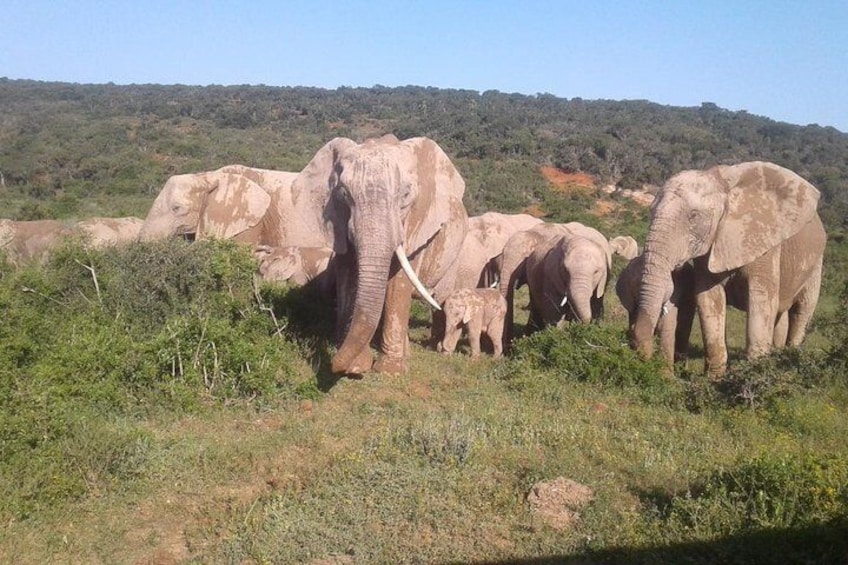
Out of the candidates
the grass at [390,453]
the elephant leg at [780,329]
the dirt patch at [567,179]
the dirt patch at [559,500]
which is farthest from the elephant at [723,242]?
the dirt patch at [567,179]

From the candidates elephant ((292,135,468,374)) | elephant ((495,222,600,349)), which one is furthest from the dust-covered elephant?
elephant ((292,135,468,374))

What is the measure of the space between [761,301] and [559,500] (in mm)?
4896

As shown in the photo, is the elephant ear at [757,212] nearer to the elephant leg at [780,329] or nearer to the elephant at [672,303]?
the elephant at [672,303]

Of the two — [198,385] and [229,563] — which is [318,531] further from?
[198,385]

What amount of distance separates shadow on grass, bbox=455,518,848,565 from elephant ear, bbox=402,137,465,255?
4.04 m

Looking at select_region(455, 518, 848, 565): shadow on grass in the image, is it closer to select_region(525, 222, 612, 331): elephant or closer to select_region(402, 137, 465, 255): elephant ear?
select_region(402, 137, 465, 255): elephant ear

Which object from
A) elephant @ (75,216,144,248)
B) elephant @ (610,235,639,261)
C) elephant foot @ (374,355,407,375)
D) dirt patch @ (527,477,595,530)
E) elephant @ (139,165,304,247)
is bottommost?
elephant @ (610,235,639,261)

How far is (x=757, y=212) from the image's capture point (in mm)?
8578

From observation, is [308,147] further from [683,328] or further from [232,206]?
[683,328]

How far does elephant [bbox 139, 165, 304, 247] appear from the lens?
36.9ft

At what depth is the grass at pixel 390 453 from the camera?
447 centimetres

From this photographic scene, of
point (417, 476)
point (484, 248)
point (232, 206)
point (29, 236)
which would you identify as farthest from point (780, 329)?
point (29, 236)

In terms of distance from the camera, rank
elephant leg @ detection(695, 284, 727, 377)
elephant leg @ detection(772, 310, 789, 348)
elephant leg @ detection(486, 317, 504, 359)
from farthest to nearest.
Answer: elephant leg @ detection(772, 310, 789, 348), elephant leg @ detection(486, 317, 504, 359), elephant leg @ detection(695, 284, 727, 377)

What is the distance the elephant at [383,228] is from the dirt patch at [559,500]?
2.26 m
